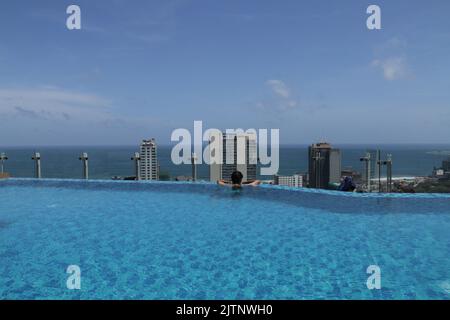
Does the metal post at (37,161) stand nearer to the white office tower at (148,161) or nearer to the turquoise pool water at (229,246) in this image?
the turquoise pool water at (229,246)

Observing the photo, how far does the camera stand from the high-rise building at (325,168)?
12.9 m

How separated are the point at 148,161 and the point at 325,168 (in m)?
7.35

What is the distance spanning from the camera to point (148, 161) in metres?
13.5

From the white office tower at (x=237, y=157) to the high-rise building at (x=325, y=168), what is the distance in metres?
2.47

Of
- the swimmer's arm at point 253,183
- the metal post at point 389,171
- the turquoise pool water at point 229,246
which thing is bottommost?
the turquoise pool water at point 229,246

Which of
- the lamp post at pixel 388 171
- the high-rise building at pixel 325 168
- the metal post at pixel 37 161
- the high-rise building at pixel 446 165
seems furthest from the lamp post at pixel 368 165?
the metal post at pixel 37 161

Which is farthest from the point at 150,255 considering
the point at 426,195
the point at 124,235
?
the point at 426,195

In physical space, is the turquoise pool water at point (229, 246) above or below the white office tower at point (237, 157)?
below

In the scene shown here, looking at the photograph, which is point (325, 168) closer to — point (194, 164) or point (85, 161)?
point (194, 164)

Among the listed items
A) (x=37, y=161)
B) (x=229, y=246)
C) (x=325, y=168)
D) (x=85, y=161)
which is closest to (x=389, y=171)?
(x=325, y=168)

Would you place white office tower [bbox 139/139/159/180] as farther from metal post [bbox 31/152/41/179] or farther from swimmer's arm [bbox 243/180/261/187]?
swimmer's arm [bbox 243/180/261/187]

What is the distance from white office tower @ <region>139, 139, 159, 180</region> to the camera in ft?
43.4

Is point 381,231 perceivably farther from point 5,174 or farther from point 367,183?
point 5,174

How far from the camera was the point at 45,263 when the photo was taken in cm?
504
